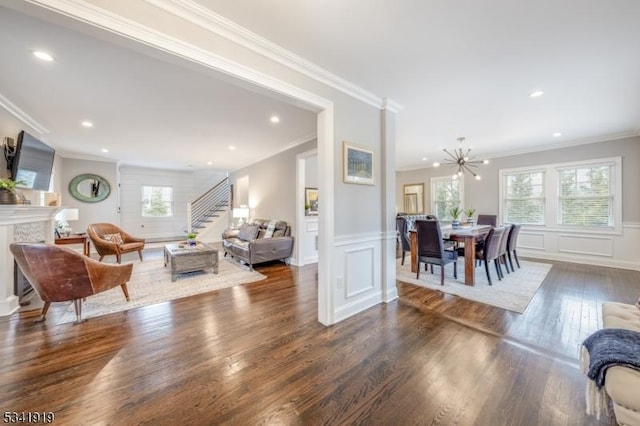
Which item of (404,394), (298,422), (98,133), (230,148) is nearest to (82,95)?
(98,133)

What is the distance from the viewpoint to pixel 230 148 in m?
5.56

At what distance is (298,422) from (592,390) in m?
1.57

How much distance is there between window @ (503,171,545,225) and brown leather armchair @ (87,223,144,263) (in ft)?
29.8

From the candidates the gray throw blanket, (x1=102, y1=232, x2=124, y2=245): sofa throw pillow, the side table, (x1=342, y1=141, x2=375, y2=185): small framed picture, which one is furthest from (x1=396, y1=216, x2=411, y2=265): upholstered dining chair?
the side table

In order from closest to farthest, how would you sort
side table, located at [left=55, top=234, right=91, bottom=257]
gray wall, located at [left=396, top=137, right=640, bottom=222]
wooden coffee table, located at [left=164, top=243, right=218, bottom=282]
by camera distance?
wooden coffee table, located at [left=164, top=243, right=218, bottom=282] < gray wall, located at [left=396, top=137, right=640, bottom=222] < side table, located at [left=55, top=234, right=91, bottom=257]

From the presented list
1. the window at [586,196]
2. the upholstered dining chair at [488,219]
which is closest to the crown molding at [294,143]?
the upholstered dining chair at [488,219]

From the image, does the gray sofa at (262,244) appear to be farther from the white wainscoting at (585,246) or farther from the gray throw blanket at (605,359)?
the white wainscoting at (585,246)

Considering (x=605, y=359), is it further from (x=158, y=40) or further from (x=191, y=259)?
(x=191, y=259)

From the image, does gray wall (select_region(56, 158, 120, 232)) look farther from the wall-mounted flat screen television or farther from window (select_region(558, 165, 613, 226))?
window (select_region(558, 165, 613, 226))

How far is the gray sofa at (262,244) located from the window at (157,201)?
425cm

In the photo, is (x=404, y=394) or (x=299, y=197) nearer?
(x=404, y=394)

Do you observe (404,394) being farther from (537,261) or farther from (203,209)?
(203,209)

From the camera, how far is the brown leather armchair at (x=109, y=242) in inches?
192

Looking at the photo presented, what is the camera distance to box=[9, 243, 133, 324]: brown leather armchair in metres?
2.34
